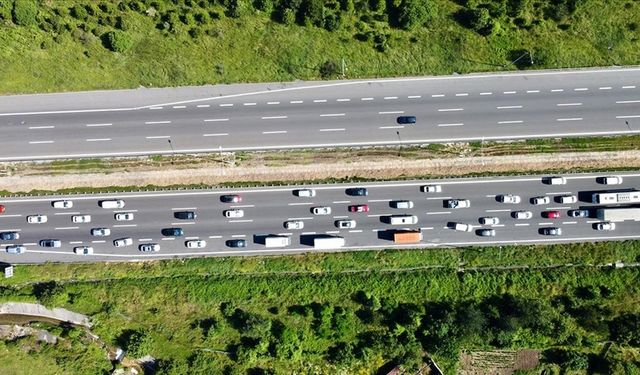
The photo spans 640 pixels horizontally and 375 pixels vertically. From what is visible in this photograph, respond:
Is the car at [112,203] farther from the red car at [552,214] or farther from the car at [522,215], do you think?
the red car at [552,214]

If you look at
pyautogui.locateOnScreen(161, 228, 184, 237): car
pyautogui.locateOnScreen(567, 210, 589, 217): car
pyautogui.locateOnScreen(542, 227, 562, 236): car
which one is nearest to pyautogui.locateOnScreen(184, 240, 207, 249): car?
pyautogui.locateOnScreen(161, 228, 184, 237): car

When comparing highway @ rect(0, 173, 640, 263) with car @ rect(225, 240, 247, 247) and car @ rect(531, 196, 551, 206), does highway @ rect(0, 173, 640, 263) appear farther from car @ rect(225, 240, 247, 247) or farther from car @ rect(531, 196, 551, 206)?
car @ rect(531, 196, 551, 206)

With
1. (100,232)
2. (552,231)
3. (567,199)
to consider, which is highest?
(100,232)

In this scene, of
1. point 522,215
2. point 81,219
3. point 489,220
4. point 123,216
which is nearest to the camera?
point 522,215

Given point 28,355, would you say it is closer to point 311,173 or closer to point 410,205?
point 311,173

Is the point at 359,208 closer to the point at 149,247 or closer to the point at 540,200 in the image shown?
the point at 540,200

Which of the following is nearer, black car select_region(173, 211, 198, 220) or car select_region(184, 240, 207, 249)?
black car select_region(173, 211, 198, 220)

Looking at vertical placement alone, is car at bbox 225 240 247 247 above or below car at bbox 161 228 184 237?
below

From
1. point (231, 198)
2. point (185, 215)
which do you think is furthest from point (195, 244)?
point (231, 198)
